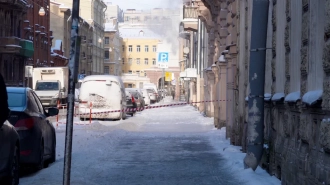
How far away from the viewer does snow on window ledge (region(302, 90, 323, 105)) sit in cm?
789

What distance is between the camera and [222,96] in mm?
24625

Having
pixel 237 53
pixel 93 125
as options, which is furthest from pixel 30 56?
pixel 237 53

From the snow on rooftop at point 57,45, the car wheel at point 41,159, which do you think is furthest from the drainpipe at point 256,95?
the snow on rooftop at point 57,45

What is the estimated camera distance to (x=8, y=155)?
9766mm

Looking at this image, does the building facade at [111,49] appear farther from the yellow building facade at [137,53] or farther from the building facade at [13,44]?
the building facade at [13,44]

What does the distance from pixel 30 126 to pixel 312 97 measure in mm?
5659

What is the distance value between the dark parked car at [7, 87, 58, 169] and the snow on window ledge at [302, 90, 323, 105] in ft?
17.3

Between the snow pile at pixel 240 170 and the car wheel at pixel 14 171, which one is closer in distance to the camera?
the car wheel at pixel 14 171

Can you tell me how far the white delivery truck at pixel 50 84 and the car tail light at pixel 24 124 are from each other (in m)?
34.8

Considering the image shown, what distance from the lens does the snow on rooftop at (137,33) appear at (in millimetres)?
142900

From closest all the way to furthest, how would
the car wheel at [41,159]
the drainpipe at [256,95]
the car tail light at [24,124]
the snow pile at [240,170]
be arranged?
1. the snow pile at [240,170]
2. the car tail light at [24,124]
3. the drainpipe at [256,95]
4. the car wheel at [41,159]

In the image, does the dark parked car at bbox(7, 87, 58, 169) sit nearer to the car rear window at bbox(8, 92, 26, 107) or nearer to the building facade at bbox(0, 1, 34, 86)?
the car rear window at bbox(8, 92, 26, 107)

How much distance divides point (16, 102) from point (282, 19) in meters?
4.79

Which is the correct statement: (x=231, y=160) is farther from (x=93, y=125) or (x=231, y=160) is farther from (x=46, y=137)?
(x=93, y=125)
